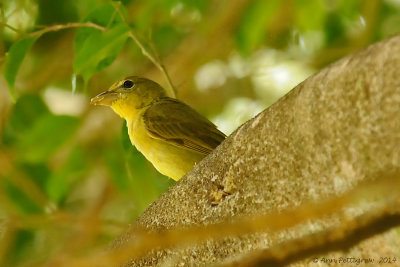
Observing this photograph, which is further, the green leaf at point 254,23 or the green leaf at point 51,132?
the green leaf at point 254,23

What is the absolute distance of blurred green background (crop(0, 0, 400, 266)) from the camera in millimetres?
3729

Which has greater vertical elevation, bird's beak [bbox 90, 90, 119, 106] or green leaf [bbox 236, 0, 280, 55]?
bird's beak [bbox 90, 90, 119, 106]

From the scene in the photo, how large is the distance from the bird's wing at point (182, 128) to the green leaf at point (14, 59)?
1.19 meters

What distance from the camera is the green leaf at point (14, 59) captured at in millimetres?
2734

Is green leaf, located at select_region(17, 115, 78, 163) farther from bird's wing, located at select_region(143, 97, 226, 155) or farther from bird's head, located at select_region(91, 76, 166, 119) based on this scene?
bird's head, located at select_region(91, 76, 166, 119)

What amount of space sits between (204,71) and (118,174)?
69.4 inches

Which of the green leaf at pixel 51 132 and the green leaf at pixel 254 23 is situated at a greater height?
the green leaf at pixel 254 23

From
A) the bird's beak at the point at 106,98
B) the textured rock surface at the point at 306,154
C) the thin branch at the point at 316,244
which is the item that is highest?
the bird's beak at the point at 106,98

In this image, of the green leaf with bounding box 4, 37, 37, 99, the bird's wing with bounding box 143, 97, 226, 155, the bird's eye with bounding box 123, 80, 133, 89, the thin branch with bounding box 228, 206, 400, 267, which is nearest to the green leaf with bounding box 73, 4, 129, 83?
the green leaf with bounding box 4, 37, 37, 99

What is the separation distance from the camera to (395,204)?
137 centimetres

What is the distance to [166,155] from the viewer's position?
3705mm

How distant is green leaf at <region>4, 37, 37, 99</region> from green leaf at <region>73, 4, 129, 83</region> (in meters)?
0.22

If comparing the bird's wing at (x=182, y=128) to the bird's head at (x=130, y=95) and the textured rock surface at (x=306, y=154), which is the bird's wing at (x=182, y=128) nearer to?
the bird's head at (x=130, y=95)

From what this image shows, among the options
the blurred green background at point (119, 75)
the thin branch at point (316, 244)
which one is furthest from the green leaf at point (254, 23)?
the thin branch at point (316, 244)
